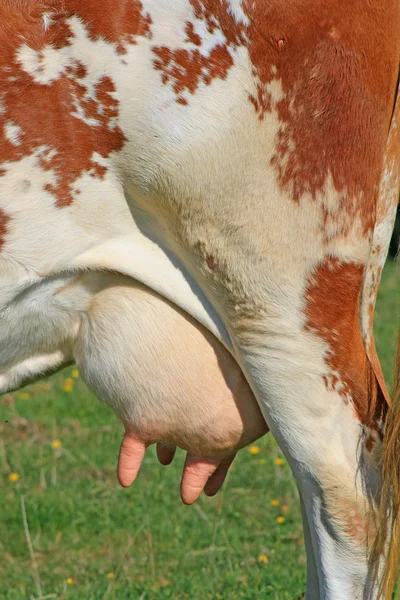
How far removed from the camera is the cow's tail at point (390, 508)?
2232 mm

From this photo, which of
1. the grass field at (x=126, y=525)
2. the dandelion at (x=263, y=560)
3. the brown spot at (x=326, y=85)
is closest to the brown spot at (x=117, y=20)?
the brown spot at (x=326, y=85)

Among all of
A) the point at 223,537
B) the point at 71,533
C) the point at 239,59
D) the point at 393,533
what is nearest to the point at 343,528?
the point at 393,533

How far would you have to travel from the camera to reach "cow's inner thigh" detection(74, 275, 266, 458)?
2293mm

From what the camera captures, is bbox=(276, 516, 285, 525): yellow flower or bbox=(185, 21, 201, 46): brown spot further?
bbox=(276, 516, 285, 525): yellow flower

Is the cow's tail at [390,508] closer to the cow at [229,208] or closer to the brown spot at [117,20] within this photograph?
the cow at [229,208]

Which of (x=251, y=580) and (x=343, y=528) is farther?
(x=251, y=580)

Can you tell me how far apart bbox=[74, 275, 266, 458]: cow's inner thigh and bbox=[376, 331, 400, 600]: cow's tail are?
1.01ft

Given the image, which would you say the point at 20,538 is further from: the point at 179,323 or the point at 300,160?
the point at 300,160

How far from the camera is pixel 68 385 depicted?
5.51m

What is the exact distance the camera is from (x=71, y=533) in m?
3.87

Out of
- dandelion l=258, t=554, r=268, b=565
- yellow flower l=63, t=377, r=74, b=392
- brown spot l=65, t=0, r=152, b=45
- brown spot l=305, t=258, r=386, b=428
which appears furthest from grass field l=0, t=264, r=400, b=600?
brown spot l=65, t=0, r=152, b=45

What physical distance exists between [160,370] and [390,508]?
0.60 m

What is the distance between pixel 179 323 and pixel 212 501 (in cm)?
198

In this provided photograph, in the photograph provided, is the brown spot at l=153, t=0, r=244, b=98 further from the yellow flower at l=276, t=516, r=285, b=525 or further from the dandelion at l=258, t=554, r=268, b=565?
the yellow flower at l=276, t=516, r=285, b=525
